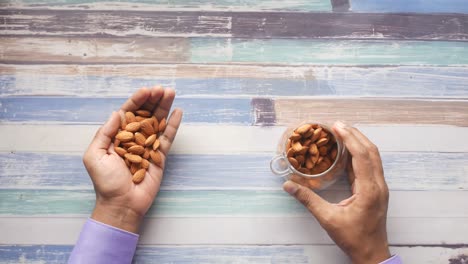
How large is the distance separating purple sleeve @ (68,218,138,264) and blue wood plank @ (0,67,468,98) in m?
0.29

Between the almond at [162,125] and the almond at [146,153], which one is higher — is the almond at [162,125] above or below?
above

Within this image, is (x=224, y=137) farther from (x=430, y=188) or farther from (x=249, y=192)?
(x=430, y=188)

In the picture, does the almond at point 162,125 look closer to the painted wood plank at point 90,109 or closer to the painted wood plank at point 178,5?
the painted wood plank at point 90,109

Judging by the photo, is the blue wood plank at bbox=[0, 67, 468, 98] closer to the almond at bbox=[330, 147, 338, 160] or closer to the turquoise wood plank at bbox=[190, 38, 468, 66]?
the turquoise wood plank at bbox=[190, 38, 468, 66]

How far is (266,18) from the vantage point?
1.04 meters

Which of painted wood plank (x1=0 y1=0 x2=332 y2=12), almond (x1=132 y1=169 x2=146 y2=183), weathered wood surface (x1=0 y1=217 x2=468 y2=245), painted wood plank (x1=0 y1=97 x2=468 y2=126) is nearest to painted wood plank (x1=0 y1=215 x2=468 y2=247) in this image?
weathered wood surface (x1=0 y1=217 x2=468 y2=245)

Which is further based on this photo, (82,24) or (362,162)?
(82,24)

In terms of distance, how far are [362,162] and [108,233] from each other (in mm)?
501

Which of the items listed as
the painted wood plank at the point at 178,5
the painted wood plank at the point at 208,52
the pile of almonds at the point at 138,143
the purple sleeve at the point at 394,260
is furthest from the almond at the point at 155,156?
the purple sleeve at the point at 394,260

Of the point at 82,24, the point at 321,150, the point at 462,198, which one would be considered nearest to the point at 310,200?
the point at 321,150

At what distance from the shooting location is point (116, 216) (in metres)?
0.90

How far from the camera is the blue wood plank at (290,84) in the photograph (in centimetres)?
100

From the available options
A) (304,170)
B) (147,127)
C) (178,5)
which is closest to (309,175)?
(304,170)

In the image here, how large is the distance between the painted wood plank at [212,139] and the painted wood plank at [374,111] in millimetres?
24
